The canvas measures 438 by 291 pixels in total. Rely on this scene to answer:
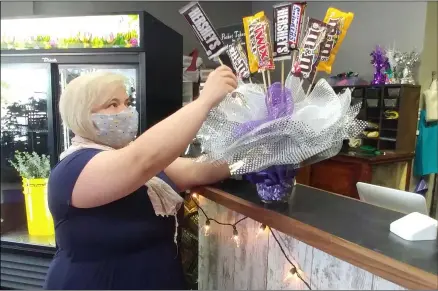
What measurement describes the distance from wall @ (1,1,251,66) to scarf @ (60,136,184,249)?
2037 millimetres

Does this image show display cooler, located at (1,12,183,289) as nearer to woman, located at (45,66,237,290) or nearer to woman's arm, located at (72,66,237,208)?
woman, located at (45,66,237,290)

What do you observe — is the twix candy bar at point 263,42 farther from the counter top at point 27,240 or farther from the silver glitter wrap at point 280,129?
the counter top at point 27,240

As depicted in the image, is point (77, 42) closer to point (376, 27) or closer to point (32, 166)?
point (32, 166)

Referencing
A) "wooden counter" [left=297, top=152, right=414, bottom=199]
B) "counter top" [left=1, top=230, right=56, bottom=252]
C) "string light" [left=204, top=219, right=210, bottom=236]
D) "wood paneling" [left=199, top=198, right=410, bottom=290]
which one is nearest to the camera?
"wood paneling" [left=199, top=198, right=410, bottom=290]

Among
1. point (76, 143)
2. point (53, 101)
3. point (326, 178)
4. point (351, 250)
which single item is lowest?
point (326, 178)

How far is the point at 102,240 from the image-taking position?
3.06ft

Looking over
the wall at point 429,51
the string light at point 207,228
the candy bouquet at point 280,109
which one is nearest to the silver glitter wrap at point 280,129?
the candy bouquet at point 280,109

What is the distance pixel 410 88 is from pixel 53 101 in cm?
291

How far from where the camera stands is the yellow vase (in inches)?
100

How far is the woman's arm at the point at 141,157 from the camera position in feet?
2.67

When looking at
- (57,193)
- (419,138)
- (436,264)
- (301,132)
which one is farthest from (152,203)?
(419,138)

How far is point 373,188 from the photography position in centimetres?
119

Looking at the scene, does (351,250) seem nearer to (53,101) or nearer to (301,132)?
(301,132)

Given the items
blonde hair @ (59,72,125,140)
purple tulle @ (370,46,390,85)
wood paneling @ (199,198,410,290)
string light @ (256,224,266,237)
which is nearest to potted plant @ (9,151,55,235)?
wood paneling @ (199,198,410,290)
